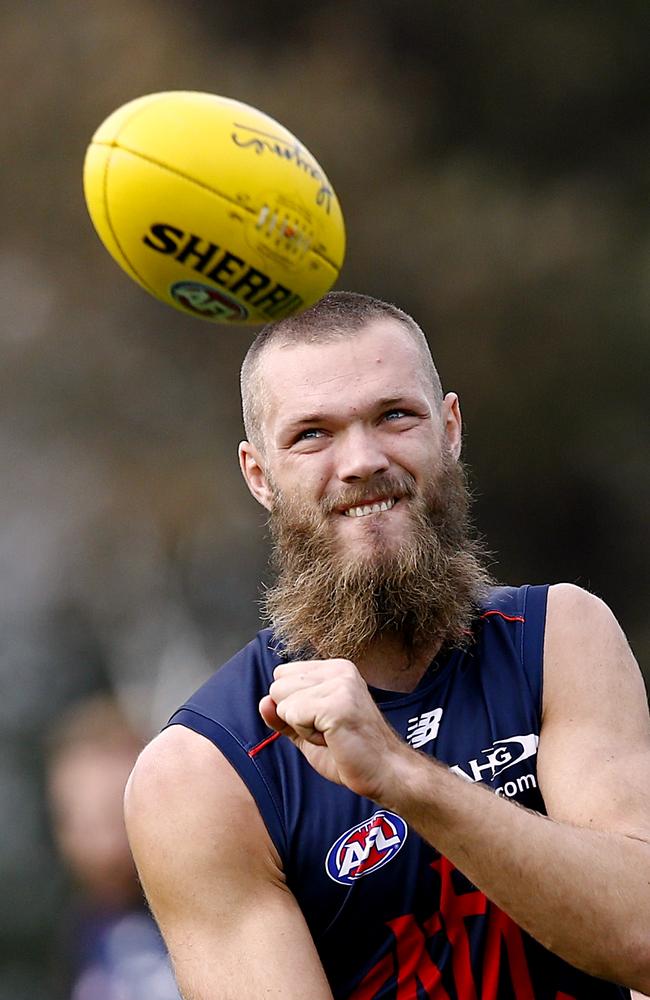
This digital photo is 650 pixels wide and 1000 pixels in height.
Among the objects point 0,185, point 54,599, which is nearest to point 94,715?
point 54,599

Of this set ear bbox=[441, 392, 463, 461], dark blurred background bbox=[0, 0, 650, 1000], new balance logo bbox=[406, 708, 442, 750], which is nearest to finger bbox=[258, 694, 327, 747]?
new balance logo bbox=[406, 708, 442, 750]

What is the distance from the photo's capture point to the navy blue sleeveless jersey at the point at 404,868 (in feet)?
9.95

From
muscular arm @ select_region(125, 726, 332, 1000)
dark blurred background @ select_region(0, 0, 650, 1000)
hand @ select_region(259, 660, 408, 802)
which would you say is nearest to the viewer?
hand @ select_region(259, 660, 408, 802)

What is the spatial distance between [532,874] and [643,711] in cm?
66

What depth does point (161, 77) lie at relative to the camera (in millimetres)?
6469

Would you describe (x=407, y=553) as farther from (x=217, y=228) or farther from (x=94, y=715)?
A: (x=94, y=715)

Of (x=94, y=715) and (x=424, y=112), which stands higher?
(x=424, y=112)

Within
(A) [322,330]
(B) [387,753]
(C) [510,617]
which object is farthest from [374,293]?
(B) [387,753]

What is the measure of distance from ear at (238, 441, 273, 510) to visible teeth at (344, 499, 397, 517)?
352 millimetres

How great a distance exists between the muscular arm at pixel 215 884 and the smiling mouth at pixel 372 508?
0.66m

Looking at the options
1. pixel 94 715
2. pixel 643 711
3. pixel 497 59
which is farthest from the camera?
pixel 497 59

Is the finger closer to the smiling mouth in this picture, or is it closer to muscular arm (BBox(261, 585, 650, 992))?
muscular arm (BBox(261, 585, 650, 992))

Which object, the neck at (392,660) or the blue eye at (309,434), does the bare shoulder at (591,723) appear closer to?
the neck at (392,660)

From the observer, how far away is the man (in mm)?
2639
